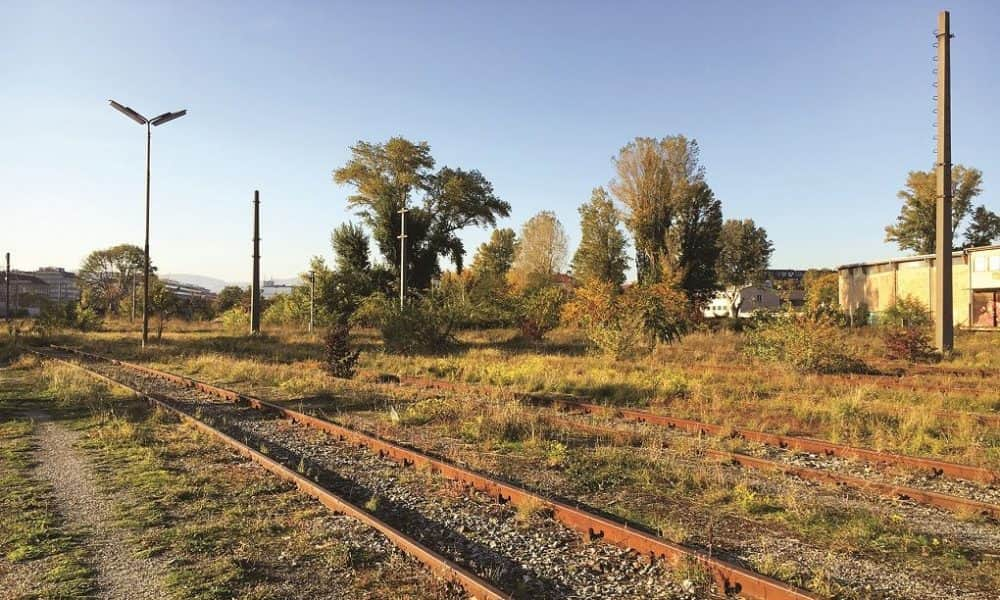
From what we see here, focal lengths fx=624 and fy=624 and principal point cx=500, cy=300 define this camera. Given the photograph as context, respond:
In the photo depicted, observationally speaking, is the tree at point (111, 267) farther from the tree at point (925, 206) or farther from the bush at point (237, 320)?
the tree at point (925, 206)

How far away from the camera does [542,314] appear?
31219 millimetres

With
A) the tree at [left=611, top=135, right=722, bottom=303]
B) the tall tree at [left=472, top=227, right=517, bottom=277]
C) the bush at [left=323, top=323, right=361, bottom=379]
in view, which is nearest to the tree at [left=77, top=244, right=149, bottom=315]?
the tall tree at [left=472, top=227, right=517, bottom=277]

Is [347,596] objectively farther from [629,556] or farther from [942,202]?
[942,202]

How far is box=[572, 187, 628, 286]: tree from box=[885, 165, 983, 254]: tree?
2908 centimetres

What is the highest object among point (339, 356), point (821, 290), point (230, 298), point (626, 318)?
point (821, 290)

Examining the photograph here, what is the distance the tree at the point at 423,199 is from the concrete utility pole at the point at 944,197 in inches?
1260

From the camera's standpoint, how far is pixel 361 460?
850 cm

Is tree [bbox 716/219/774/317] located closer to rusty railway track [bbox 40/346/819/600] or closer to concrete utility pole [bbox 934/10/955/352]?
concrete utility pole [bbox 934/10/955/352]

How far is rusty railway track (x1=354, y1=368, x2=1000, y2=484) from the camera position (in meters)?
7.47

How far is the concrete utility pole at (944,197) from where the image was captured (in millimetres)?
19719

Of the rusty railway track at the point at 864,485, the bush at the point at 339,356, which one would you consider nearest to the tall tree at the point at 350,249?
the bush at the point at 339,356

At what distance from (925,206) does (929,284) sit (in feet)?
92.8

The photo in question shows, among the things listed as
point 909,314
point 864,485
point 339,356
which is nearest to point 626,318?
point 339,356

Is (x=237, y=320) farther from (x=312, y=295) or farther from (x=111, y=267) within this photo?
(x=111, y=267)
